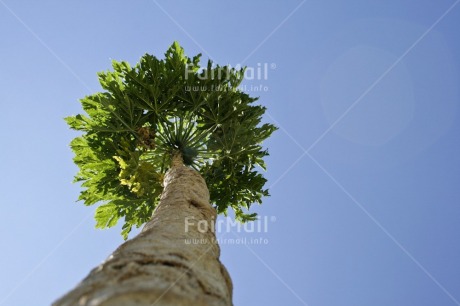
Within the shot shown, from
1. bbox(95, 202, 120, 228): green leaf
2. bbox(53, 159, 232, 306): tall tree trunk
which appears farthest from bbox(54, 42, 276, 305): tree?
bbox(53, 159, 232, 306): tall tree trunk

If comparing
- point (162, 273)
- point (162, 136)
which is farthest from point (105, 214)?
point (162, 273)

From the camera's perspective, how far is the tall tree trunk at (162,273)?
1695 mm

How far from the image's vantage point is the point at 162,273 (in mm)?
2043

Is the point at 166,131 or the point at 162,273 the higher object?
the point at 166,131

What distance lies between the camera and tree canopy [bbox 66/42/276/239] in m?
7.64

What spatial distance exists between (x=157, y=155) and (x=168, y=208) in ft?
15.4

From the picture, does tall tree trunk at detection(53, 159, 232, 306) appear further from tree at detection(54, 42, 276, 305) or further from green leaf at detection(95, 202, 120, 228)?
green leaf at detection(95, 202, 120, 228)

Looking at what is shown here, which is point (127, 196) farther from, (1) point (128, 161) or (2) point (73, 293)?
(2) point (73, 293)

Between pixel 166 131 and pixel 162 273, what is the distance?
6.45 meters

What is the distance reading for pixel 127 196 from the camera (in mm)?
7863

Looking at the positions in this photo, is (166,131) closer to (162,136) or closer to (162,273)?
(162,136)

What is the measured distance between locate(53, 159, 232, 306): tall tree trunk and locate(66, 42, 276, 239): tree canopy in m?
4.14

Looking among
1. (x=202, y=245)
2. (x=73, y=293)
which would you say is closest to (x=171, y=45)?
(x=202, y=245)

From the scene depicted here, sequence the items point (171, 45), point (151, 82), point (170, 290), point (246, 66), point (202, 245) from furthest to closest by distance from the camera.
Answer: point (246, 66) → point (171, 45) → point (151, 82) → point (202, 245) → point (170, 290)
